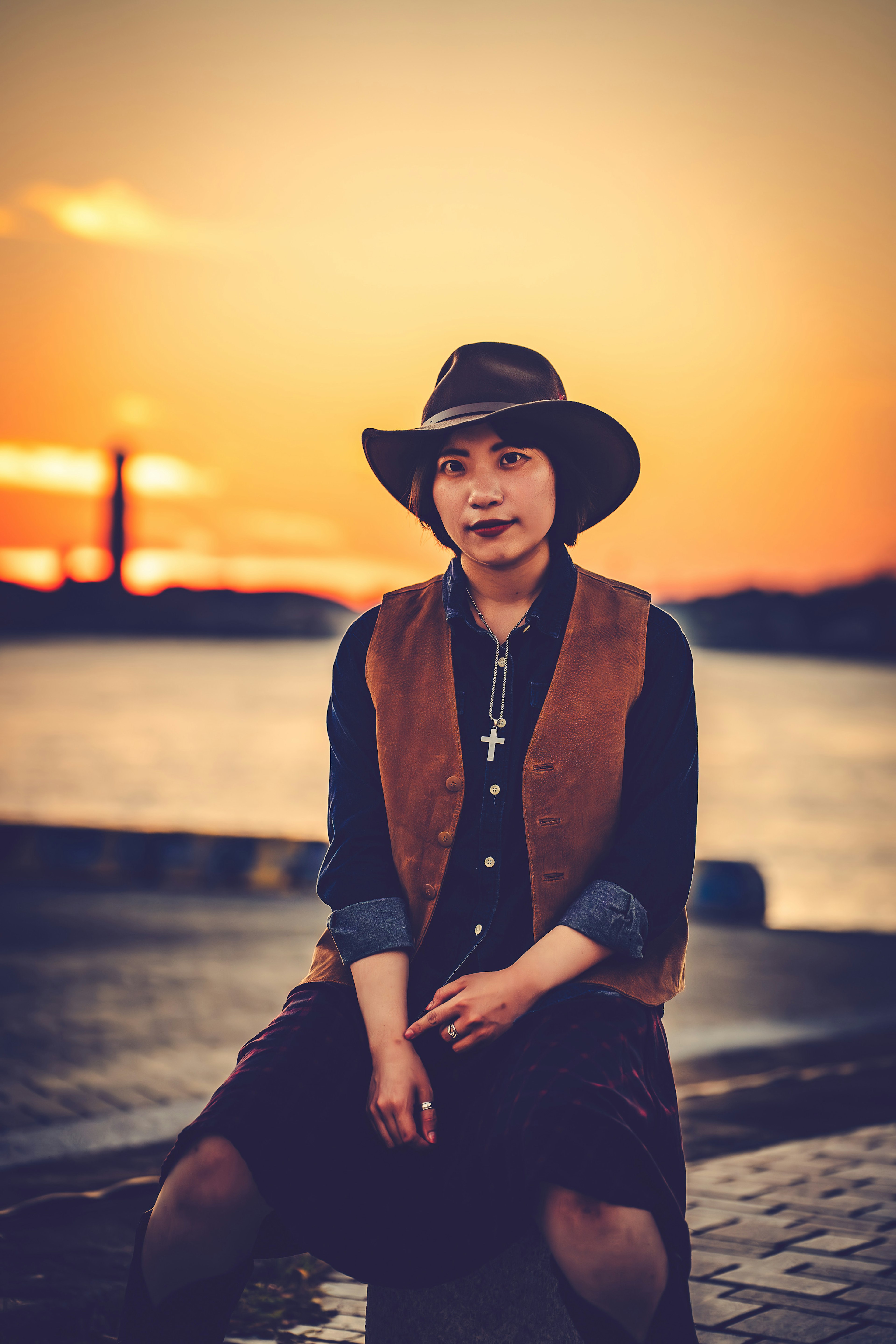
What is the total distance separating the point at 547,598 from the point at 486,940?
0.65 metres

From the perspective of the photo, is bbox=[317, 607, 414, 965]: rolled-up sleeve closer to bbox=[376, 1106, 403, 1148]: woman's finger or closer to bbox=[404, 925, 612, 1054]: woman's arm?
bbox=[404, 925, 612, 1054]: woman's arm

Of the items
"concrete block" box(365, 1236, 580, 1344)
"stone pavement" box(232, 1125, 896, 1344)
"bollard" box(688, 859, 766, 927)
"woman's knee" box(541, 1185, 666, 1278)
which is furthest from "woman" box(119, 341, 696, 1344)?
"bollard" box(688, 859, 766, 927)

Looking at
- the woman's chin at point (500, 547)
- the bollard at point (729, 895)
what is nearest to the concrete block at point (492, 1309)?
the woman's chin at point (500, 547)

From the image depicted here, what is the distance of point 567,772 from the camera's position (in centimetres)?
223

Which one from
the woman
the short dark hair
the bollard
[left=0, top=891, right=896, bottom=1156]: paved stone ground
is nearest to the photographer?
the woman

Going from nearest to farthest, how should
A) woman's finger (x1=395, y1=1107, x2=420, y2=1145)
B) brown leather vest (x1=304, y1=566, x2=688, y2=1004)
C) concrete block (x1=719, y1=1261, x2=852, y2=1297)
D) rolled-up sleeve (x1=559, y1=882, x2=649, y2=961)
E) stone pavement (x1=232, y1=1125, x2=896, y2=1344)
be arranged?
1. woman's finger (x1=395, y1=1107, x2=420, y2=1145)
2. rolled-up sleeve (x1=559, y1=882, x2=649, y2=961)
3. brown leather vest (x1=304, y1=566, x2=688, y2=1004)
4. stone pavement (x1=232, y1=1125, x2=896, y2=1344)
5. concrete block (x1=719, y1=1261, x2=852, y2=1297)

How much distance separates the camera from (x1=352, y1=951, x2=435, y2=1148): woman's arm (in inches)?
79.0

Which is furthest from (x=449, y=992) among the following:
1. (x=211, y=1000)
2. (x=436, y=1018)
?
(x=211, y=1000)

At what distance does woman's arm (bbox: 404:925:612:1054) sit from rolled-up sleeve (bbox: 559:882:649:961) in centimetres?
2

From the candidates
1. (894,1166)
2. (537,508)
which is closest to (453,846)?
(537,508)

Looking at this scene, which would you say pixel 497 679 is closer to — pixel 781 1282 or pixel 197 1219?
pixel 197 1219

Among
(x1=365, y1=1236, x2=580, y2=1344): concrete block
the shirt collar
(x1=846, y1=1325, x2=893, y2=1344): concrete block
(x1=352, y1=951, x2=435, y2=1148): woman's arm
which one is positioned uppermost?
the shirt collar

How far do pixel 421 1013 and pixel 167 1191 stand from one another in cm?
52

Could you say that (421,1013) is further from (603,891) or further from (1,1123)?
(1,1123)
